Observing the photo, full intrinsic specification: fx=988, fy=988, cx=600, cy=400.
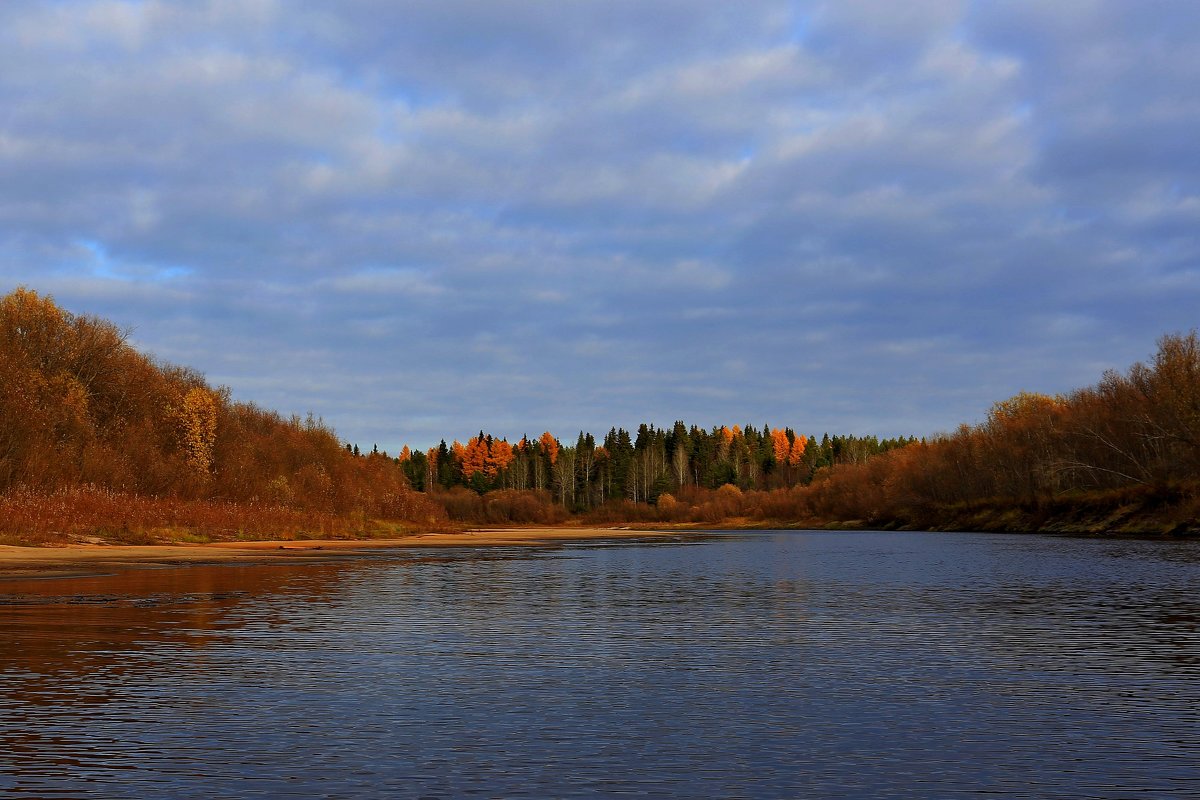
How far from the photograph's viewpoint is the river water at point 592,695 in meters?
9.02

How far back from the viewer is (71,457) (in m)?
58.6

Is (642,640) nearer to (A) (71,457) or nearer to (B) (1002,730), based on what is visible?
(B) (1002,730)

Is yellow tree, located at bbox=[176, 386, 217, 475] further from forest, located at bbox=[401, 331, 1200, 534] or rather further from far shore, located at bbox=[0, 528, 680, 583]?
forest, located at bbox=[401, 331, 1200, 534]

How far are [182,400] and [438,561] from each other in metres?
37.7

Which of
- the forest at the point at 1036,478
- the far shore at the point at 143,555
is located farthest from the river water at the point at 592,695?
the forest at the point at 1036,478

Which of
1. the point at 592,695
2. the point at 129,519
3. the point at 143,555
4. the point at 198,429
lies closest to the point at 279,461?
the point at 198,429

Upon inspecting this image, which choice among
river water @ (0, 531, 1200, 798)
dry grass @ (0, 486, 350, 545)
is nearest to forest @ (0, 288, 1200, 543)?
dry grass @ (0, 486, 350, 545)

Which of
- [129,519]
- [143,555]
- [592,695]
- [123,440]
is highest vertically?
[123,440]

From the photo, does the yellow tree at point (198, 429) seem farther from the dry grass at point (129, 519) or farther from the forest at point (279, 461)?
the dry grass at point (129, 519)

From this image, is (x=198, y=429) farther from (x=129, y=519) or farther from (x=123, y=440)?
(x=129, y=519)

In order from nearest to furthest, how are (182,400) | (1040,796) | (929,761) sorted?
1. (1040,796)
2. (929,761)
3. (182,400)

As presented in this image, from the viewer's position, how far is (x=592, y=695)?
1321 centimetres

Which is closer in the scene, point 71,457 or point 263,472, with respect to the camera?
point 71,457

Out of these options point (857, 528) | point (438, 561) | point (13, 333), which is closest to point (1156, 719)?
point (438, 561)
